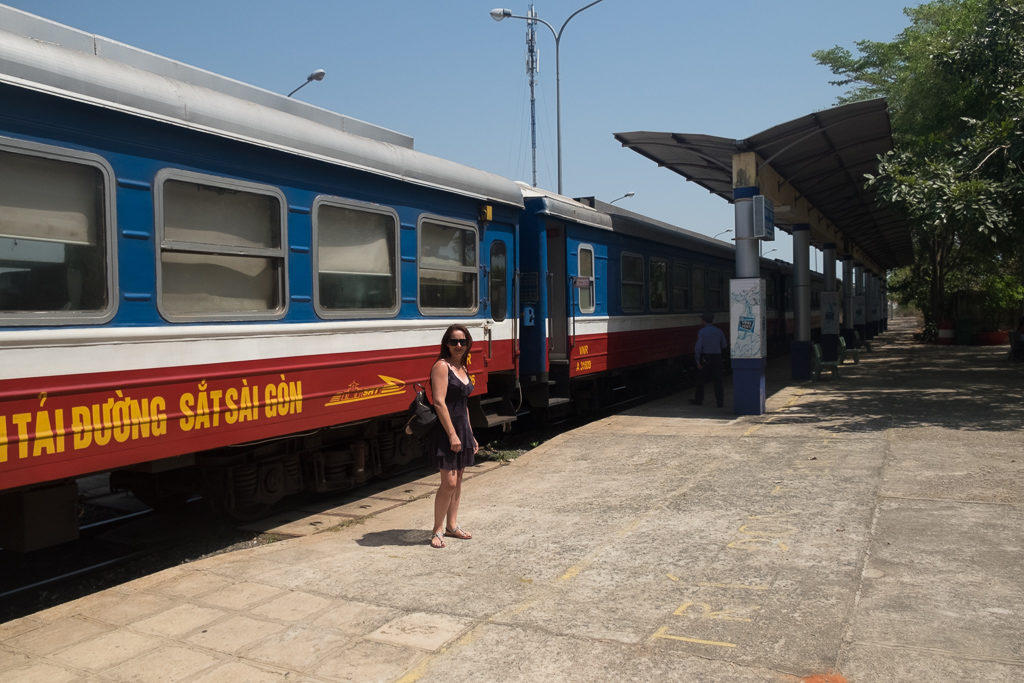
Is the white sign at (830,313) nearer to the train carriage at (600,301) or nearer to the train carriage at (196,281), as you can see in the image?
the train carriage at (600,301)

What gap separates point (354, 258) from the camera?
690 cm

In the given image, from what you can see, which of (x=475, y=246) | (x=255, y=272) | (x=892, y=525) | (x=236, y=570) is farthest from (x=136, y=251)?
(x=892, y=525)

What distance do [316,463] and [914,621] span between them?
4.78 metres

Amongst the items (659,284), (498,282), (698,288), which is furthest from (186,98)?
(698,288)

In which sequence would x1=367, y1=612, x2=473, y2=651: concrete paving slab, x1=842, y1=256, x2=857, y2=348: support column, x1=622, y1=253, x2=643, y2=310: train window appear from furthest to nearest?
x1=842, y1=256, x2=857, y2=348: support column, x1=622, y1=253, x2=643, y2=310: train window, x1=367, y1=612, x2=473, y2=651: concrete paving slab

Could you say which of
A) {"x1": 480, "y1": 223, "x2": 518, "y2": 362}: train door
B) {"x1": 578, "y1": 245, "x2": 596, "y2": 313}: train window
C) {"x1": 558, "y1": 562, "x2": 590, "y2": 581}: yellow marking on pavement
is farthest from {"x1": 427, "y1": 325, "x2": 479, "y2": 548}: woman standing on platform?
{"x1": 578, "y1": 245, "x2": 596, "y2": 313}: train window

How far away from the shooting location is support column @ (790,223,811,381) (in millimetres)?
16906

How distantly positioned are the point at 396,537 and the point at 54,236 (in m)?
3.10

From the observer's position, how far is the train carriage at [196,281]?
4477 millimetres

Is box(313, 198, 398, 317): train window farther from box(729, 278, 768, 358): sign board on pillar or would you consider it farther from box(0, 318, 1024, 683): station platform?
box(729, 278, 768, 358): sign board on pillar

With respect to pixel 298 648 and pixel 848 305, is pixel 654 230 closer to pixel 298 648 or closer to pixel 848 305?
pixel 298 648

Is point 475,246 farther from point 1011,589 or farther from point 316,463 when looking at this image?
point 1011,589

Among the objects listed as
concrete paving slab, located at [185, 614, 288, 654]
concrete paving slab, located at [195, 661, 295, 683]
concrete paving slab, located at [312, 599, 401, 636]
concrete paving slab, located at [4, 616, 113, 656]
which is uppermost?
concrete paving slab, located at [312, 599, 401, 636]

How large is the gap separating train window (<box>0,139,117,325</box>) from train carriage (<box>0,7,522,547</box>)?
0.4 inches
